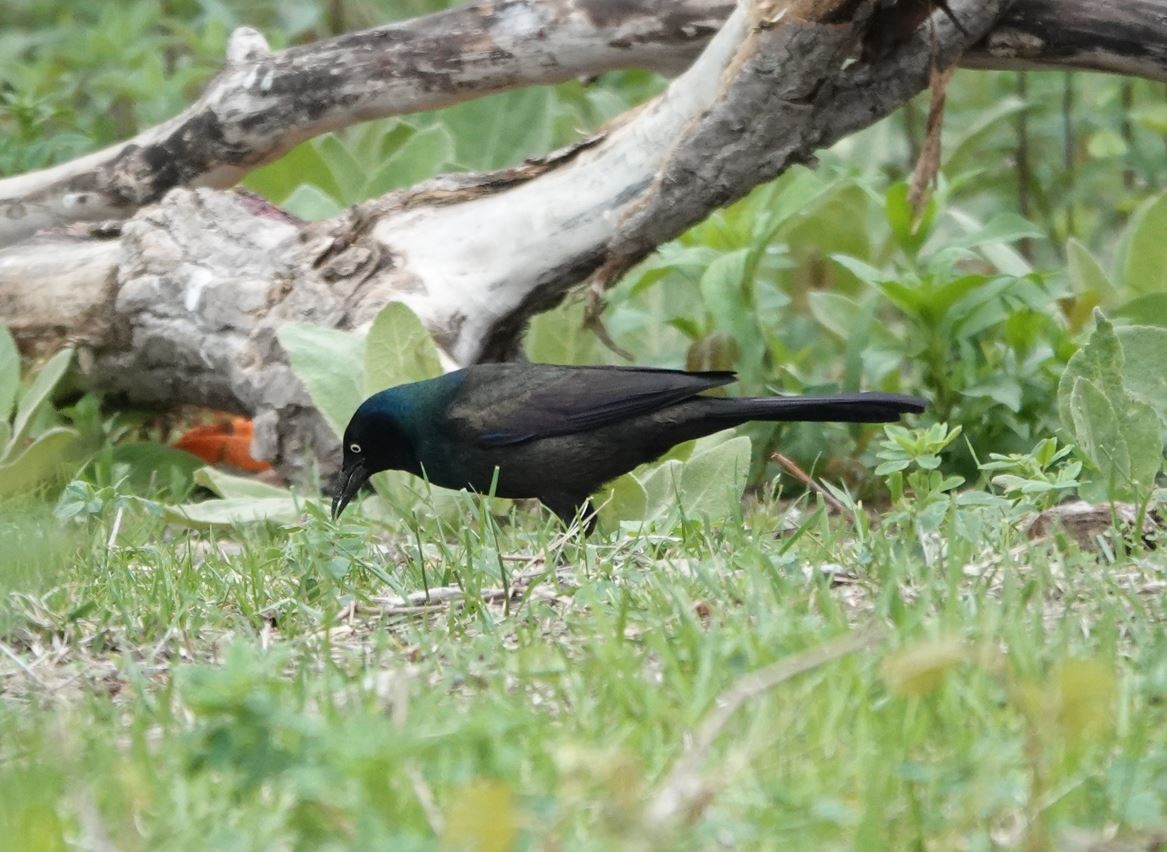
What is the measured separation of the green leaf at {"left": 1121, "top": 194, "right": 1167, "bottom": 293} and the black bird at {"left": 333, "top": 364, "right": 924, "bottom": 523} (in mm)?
1660

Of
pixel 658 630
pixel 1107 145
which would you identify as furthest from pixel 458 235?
pixel 1107 145

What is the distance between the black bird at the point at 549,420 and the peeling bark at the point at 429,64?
3.46ft

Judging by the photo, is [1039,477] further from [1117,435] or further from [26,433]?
[26,433]

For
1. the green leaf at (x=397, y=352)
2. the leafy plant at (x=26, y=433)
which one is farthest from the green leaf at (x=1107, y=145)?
the leafy plant at (x=26, y=433)

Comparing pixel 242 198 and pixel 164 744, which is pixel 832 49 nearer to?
pixel 242 198

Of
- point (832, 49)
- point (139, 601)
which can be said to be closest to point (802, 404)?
point (832, 49)

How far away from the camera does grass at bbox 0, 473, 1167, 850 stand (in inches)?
77.8

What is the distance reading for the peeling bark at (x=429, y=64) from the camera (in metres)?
4.67

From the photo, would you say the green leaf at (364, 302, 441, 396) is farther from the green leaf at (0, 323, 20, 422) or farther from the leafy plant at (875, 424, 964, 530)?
the leafy plant at (875, 424, 964, 530)

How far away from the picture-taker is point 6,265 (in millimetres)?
5781

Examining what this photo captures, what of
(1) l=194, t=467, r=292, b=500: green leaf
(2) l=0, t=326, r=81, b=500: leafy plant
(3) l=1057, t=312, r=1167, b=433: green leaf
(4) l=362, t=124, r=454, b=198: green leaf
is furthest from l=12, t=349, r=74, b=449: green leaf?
(3) l=1057, t=312, r=1167, b=433: green leaf

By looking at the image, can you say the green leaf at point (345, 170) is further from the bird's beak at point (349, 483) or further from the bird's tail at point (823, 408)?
the bird's tail at point (823, 408)

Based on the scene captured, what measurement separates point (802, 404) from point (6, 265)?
9.71 ft

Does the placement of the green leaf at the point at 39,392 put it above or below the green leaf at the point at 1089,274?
above
